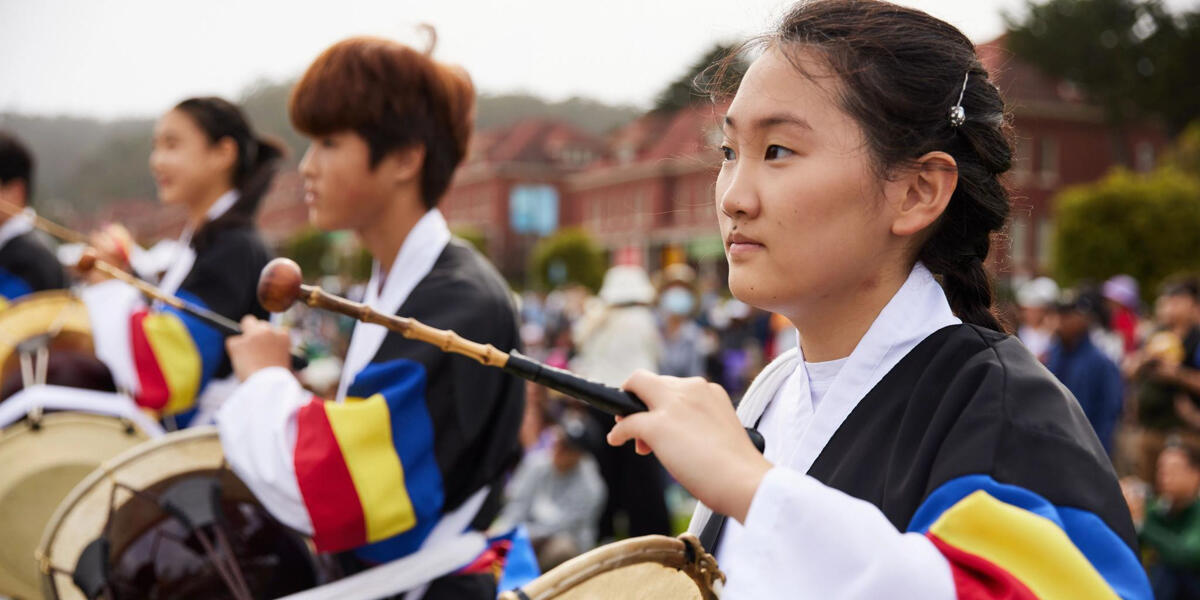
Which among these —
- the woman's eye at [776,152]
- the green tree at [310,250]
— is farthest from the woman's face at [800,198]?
the green tree at [310,250]

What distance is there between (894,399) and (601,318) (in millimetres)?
6352

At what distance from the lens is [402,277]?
243 centimetres

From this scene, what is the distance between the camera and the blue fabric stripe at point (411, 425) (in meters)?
2.11

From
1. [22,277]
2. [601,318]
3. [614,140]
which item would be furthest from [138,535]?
[614,140]

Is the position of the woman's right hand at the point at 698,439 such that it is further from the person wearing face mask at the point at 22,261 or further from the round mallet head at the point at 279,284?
the person wearing face mask at the point at 22,261

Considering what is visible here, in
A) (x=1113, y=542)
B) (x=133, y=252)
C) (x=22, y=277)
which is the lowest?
(x=22, y=277)

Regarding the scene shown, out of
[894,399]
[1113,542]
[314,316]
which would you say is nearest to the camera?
[1113,542]

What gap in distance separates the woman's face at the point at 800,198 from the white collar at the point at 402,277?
1.17 meters

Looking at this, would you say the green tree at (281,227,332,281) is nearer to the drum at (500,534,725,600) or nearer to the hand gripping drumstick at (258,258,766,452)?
the hand gripping drumstick at (258,258,766,452)

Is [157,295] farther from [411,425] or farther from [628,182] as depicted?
[628,182]

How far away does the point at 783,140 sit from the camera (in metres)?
1.37

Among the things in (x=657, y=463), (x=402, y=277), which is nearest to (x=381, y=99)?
(x=402, y=277)

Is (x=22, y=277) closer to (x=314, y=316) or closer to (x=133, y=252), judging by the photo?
(x=133, y=252)

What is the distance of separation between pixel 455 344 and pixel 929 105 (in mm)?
768
